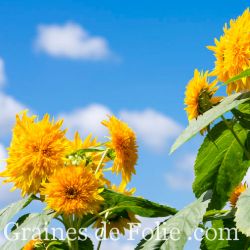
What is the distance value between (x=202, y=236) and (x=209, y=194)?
0.66 ft

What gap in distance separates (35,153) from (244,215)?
554mm

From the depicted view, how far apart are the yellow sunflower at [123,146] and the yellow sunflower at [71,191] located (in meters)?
0.16

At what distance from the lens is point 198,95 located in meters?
1.39

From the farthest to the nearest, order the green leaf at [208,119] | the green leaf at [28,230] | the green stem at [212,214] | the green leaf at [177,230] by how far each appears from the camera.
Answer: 1. the green stem at [212,214]
2. the green leaf at [28,230]
3. the green leaf at [177,230]
4. the green leaf at [208,119]

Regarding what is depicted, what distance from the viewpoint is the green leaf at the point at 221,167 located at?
149cm

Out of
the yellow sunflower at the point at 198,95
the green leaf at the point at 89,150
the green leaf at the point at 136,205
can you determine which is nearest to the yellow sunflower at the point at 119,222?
the green leaf at the point at 136,205

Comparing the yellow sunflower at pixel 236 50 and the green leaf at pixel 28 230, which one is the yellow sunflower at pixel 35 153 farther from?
the yellow sunflower at pixel 236 50

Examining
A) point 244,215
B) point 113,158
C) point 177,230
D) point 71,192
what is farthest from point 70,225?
point 244,215

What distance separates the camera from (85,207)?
1348mm

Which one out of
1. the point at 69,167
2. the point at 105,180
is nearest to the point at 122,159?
the point at 105,180

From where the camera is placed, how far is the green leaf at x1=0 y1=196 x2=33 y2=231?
1405 mm

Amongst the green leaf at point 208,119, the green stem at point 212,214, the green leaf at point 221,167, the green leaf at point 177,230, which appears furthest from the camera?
the green leaf at point 221,167

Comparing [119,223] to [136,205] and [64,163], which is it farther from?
[64,163]

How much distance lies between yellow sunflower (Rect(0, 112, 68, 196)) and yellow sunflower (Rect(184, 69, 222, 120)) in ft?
1.04
